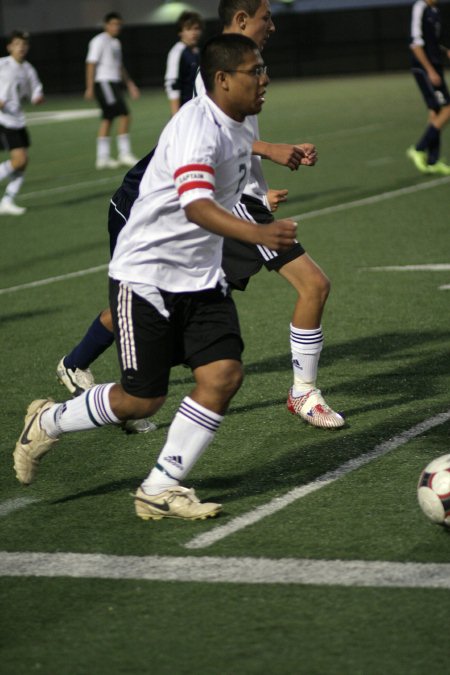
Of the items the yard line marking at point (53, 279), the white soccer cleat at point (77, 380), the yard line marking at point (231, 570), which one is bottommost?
the yard line marking at point (53, 279)

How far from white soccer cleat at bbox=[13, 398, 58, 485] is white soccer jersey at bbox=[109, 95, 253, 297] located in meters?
0.69

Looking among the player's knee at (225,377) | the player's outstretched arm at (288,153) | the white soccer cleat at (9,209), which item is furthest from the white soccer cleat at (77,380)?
the white soccer cleat at (9,209)

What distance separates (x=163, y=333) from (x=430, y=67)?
38.6ft

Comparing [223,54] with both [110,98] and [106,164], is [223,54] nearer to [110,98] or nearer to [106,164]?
[106,164]

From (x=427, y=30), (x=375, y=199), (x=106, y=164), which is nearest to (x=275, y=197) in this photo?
(x=375, y=199)

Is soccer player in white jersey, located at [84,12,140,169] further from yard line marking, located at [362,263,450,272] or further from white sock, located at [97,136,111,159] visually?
yard line marking, located at [362,263,450,272]

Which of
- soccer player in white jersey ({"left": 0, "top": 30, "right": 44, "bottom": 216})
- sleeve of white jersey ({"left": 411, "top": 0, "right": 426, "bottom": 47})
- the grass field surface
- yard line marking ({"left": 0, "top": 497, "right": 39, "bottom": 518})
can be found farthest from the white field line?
yard line marking ({"left": 0, "top": 497, "right": 39, "bottom": 518})

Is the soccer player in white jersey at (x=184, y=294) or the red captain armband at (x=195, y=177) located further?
the soccer player in white jersey at (x=184, y=294)

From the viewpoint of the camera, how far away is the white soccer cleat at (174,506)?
4.61m

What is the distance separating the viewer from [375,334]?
7.83m

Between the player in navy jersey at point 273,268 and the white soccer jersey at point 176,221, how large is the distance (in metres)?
1.15

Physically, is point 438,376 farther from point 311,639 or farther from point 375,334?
point 311,639

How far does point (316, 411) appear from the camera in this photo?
19.3ft

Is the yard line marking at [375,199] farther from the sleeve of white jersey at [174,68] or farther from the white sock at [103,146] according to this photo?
the white sock at [103,146]
